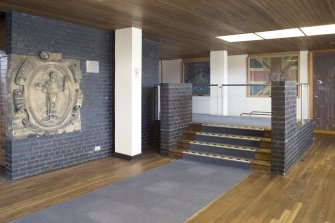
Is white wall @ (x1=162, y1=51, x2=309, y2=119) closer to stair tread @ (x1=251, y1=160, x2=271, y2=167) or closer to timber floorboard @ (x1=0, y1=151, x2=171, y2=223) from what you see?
stair tread @ (x1=251, y1=160, x2=271, y2=167)

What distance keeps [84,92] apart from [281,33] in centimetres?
417

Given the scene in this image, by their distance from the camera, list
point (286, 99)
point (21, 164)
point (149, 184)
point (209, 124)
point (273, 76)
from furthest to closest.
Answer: point (273, 76) → point (209, 124) → point (286, 99) → point (21, 164) → point (149, 184)

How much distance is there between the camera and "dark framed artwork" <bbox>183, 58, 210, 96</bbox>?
10289 mm

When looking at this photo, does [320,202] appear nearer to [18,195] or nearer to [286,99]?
[286,99]

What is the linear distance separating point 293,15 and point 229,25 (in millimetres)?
1124

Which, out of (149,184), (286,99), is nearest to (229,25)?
(286,99)

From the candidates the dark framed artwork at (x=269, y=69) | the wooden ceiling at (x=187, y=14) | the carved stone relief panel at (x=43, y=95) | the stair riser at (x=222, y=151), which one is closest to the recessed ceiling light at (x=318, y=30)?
the wooden ceiling at (x=187, y=14)

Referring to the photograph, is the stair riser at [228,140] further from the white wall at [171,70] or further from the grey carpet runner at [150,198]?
the white wall at [171,70]

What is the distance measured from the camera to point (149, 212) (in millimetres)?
3256

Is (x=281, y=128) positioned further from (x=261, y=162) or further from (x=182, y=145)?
(x=182, y=145)

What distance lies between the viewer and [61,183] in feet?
14.0

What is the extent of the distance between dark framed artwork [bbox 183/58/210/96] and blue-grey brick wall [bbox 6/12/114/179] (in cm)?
496

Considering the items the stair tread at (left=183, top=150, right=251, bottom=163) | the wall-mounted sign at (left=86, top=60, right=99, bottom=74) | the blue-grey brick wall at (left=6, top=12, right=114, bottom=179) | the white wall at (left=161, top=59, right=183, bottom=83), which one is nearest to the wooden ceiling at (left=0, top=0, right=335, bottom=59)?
the blue-grey brick wall at (left=6, top=12, right=114, bottom=179)

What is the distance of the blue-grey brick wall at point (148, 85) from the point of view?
21.8ft
